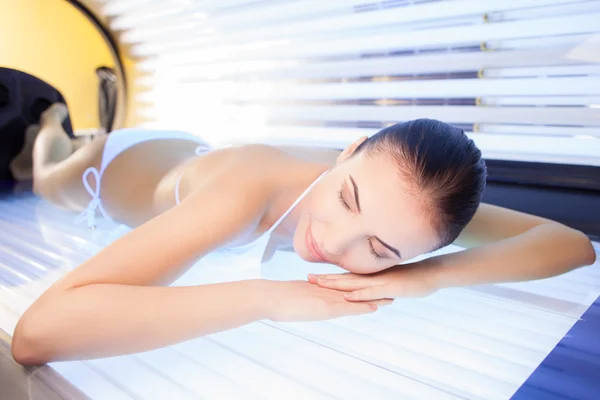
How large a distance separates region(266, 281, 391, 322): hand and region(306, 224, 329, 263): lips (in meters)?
A: 0.06

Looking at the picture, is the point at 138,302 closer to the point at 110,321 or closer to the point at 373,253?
the point at 110,321

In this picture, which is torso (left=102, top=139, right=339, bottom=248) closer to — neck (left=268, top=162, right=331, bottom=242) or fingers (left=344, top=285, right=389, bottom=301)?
neck (left=268, top=162, right=331, bottom=242)

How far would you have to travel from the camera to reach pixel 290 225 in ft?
4.64

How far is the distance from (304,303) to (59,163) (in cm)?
173

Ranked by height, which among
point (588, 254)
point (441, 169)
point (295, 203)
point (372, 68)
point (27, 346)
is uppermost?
point (372, 68)

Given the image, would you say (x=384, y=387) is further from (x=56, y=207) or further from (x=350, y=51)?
(x=56, y=207)

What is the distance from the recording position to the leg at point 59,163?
2.14m

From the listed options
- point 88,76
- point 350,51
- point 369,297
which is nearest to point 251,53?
point 350,51

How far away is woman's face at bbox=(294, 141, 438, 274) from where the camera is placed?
995 millimetres

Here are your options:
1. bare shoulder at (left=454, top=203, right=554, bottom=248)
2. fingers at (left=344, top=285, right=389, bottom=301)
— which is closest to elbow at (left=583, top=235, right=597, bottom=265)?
bare shoulder at (left=454, top=203, right=554, bottom=248)

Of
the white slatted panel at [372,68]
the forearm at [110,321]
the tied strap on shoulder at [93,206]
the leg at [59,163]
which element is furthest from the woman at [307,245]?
the leg at [59,163]

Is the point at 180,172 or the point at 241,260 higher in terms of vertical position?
the point at 180,172

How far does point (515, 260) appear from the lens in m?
1.26

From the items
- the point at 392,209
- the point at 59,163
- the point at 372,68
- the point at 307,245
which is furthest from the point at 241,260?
the point at 59,163
